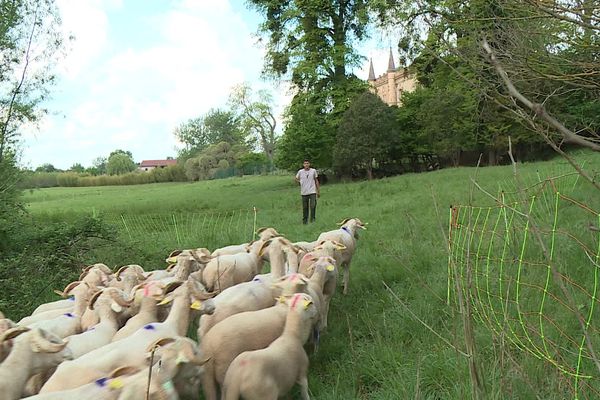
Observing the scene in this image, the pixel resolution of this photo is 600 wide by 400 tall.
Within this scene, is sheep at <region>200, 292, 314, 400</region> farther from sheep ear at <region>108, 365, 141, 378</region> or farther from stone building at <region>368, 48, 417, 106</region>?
stone building at <region>368, 48, 417, 106</region>

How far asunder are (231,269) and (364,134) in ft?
74.9

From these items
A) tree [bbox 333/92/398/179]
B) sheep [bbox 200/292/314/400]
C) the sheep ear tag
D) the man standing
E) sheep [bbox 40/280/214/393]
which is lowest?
sheep [bbox 200/292/314/400]

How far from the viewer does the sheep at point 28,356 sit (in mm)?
3361

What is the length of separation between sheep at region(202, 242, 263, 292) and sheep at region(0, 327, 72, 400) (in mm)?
2259

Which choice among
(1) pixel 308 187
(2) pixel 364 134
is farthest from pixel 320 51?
(1) pixel 308 187

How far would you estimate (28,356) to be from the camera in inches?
136

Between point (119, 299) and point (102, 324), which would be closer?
point (102, 324)

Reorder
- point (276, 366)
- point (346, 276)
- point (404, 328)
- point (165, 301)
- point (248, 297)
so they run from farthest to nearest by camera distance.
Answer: point (346, 276) → point (404, 328) → point (248, 297) → point (165, 301) → point (276, 366)

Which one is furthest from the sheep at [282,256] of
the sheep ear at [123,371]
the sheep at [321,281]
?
the sheep ear at [123,371]

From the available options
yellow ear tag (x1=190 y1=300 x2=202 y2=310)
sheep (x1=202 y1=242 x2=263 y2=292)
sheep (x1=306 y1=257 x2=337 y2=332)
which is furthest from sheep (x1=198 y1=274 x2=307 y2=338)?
sheep (x1=202 y1=242 x2=263 y2=292)

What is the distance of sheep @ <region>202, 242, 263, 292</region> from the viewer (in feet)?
19.3

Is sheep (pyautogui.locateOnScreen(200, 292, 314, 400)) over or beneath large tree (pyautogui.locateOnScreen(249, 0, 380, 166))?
beneath

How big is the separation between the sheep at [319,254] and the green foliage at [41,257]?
137 inches

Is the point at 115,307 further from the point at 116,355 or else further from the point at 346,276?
the point at 346,276
